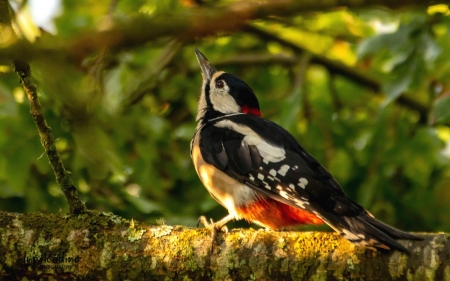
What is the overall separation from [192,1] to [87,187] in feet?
4.95

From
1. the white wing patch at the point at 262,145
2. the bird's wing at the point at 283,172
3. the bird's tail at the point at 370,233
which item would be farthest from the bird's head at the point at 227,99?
the bird's tail at the point at 370,233

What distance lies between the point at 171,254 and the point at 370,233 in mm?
812

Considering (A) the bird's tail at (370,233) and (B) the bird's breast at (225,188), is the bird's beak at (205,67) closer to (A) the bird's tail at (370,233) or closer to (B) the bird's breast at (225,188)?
(B) the bird's breast at (225,188)

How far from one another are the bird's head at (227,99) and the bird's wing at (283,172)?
1.04 feet

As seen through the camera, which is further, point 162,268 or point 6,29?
point 162,268

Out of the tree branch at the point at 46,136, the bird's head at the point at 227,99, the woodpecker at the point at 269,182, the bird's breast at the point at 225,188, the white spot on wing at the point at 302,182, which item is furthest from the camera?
the bird's head at the point at 227,99

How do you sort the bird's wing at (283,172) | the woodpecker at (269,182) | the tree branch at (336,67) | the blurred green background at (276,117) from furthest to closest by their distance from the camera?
the tree branch at (336,67) < the blurred green background at (276,117) < the woodpecker at (269,182) < the bird's wing at (283,172)

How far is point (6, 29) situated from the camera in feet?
4.87

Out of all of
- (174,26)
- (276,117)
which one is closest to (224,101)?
(276,117)

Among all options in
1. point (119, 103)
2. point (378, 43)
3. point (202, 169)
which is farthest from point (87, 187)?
point (378, 43)

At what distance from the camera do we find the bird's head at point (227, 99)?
4492mm

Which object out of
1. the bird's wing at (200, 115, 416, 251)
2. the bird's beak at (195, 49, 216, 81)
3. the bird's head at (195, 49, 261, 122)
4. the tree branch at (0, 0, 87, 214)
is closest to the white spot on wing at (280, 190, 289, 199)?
the bird's wing at (200, 115, 416, 251)

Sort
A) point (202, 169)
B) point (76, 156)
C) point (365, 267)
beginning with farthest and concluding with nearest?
1. point (76, 156)
2. point (202, 169)
3. point (365, 267)

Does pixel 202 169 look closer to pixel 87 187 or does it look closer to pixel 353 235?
pixel 87 187
